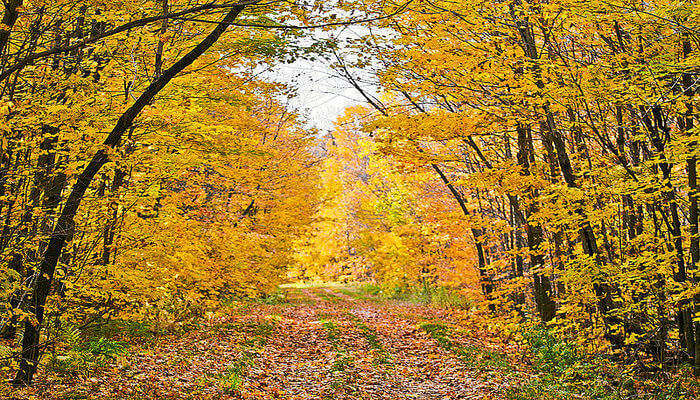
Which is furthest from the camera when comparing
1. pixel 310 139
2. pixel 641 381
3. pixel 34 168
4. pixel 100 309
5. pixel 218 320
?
pixel 310 139

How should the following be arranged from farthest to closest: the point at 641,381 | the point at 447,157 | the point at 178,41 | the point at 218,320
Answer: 1. the point at 218,320
2. the point at 447,157
3. the point at 178,41
4. the point at 641,381

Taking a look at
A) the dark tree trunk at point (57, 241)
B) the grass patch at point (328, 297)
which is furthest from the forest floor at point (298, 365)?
the grass patch at point (328, 297)

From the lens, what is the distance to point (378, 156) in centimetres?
1070

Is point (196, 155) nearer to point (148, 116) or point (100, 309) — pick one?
point (148, 116)

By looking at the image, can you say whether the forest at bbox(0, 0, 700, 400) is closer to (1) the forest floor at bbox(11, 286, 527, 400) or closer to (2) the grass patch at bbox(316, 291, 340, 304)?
(1) the forest floor at bbox(11, 286, 527, 400)

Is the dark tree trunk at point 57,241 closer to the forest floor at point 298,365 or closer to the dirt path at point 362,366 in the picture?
the forest floor at point 298,365

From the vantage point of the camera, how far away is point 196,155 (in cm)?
961

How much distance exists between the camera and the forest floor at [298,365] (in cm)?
738

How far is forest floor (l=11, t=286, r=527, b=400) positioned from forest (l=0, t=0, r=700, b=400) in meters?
0.07

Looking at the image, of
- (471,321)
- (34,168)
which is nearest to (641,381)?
(471,321)

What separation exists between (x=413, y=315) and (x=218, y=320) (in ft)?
22.7

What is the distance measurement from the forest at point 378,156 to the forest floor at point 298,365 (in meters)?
0.07

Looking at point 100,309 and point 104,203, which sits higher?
point 104,203

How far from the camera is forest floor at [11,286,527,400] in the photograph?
24.2 feet
